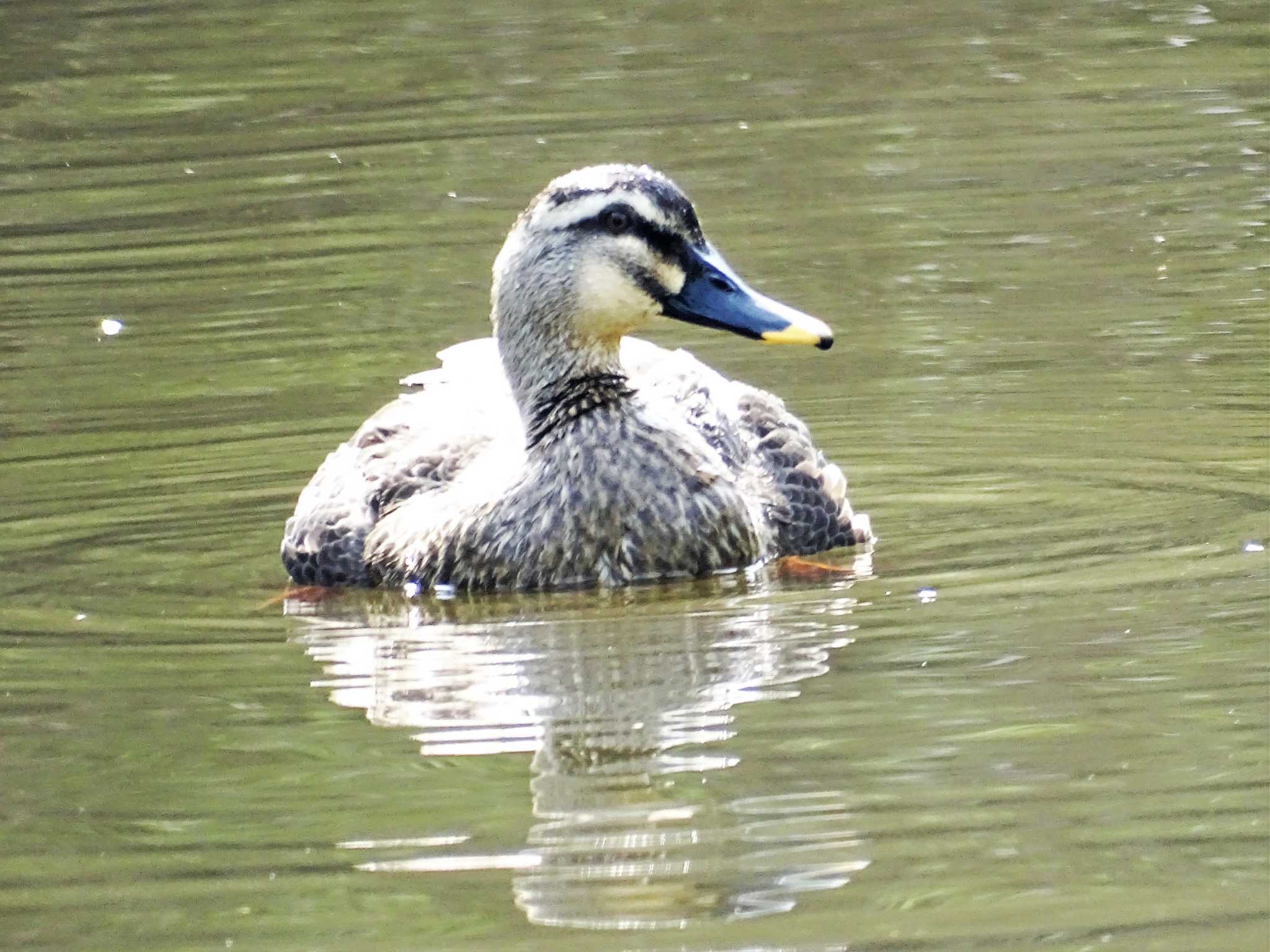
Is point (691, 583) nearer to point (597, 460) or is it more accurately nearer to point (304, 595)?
point (597, 460)

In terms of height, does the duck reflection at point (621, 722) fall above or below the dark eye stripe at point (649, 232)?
below

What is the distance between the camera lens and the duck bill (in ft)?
30.2

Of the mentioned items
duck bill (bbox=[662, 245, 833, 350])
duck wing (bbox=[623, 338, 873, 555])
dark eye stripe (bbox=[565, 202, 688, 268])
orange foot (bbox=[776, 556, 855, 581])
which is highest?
dark eye stripe (bbox=[565, 202, 688, 268])

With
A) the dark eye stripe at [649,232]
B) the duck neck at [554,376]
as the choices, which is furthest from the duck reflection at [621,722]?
the dark eye stripe at [649,232]

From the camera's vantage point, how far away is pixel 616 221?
9.24 meters

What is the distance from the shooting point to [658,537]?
9.09 metres

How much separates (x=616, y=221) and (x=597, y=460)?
2.52 ft

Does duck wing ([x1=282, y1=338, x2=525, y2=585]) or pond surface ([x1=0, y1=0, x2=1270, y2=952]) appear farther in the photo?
duck wing ([x1=282, y1=338, x2=525, y2=585])

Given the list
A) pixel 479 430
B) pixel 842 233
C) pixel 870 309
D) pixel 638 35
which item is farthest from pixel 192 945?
pixel 638 35

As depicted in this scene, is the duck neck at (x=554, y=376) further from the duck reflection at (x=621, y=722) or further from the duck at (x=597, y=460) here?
the duck reflection at (x=621, y=722)

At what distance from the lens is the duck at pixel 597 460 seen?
9133 mm

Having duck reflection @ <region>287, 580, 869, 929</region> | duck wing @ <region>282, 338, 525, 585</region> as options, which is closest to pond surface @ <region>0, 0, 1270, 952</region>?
duck reflection @ <region>287, 580, 869, 929</region>

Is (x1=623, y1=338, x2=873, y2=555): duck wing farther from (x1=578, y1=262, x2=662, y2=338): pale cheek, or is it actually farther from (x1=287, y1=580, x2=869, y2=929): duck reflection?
(x1=287, y1=580, x2=869, y2=929): duck reflection

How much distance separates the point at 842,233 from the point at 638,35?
19.6ft
